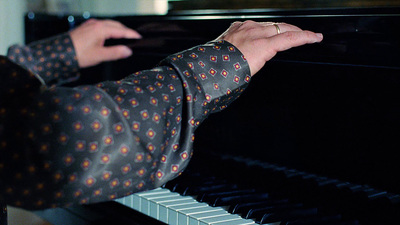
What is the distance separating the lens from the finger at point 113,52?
1101 millimetres

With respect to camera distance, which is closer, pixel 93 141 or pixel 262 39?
pixel 93 141

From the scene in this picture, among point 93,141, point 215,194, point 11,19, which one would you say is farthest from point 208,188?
point 11,19

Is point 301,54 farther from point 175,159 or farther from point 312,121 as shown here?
point 175,159

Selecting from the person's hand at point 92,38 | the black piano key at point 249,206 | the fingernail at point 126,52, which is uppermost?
the person's hand at point 92,38

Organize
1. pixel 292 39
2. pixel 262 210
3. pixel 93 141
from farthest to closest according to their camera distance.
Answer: pixel 262 210, pixel 292 39, pixel 93 141

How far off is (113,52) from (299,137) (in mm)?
489

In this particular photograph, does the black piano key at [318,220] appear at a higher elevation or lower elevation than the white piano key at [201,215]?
higher

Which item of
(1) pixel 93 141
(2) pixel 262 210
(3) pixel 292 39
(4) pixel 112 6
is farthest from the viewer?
(4) pixel 112 6

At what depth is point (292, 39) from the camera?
94 cm

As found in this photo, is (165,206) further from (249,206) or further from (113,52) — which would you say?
(113,52)

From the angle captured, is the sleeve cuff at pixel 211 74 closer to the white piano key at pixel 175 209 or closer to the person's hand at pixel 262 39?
the person's hand at pixel 262 39

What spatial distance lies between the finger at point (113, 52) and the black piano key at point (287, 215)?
0.47m

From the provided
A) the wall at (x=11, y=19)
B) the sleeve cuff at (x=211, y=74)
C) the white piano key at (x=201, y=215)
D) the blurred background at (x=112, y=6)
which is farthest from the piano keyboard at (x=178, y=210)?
the wall at (x=11, y=19)

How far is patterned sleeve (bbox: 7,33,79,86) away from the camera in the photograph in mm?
1072
